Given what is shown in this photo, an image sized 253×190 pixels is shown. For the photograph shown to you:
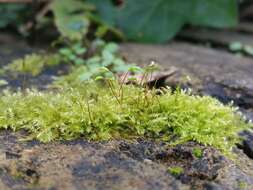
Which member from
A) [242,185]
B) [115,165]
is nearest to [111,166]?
[115,165]

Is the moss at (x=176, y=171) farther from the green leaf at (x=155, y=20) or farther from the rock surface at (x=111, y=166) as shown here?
the green leaf at (x=155, y=20)

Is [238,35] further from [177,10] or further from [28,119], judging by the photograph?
[28,119]

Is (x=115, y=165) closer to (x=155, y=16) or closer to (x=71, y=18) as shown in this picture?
(x=71, y=18)

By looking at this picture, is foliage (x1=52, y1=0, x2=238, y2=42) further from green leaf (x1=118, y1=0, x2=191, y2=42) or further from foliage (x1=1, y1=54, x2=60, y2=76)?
foliage (x1=1, y1=54, x2=60, y2=76)

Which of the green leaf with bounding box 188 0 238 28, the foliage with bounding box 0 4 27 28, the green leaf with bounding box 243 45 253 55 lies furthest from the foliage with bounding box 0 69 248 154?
the foliage with bounding box 0 4 27 28

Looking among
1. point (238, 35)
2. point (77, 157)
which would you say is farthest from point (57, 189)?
point (238, 35)

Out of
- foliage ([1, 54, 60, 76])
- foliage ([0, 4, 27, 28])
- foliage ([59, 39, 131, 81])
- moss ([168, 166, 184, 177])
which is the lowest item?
moss ([168, 166, 184, 177])
